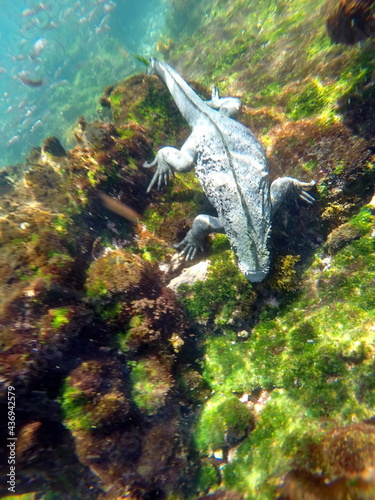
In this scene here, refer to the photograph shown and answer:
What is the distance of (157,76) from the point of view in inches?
307

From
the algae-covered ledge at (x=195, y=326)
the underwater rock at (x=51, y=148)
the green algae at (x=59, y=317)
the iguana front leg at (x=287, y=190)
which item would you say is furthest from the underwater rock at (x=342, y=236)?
the underwater rock at (x=51, y=148)

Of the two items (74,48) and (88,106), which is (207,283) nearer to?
(88,106)

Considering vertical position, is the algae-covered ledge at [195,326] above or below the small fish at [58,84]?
below

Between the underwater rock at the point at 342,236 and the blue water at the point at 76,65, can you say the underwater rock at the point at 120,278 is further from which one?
the blue water at the point at 76,65

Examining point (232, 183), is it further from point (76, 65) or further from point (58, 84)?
point (76, 65)

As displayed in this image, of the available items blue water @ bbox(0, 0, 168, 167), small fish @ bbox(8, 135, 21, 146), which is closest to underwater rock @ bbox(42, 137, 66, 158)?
blue water @ bbox(0, 0, 168, 167)

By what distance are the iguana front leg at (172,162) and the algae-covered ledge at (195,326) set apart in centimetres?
30

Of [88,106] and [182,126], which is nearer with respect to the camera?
[182,126]

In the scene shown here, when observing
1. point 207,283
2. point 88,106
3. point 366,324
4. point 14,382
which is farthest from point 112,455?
point 88,106

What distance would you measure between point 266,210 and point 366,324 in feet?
7.75

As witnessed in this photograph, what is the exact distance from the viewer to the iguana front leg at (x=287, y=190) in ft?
16.6

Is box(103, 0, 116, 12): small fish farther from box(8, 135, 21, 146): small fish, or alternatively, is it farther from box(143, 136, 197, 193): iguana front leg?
box(143, 136, 197, 193): iguana front leg

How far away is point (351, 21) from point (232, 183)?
434 centimetres

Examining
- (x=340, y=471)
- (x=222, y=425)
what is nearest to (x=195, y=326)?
(x=222, y=425)
